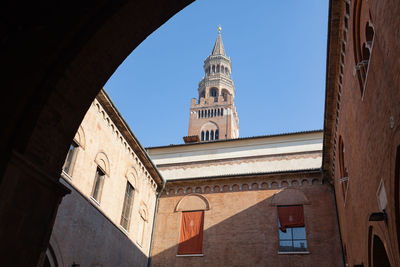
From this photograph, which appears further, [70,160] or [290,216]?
[290,216]

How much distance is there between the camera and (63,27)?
15.6ft

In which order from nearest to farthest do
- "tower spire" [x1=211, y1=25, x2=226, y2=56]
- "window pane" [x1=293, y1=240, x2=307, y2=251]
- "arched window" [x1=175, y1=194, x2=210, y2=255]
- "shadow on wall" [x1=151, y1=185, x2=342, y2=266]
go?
"shadow on wall" [x1=151, y1=185, x2=342, y2=266]
"window pane" [x1=293, y1=240, x2=307, y2=251]
"arched window" [x1=175, y1=194, x2=210, y2=255]
"tower spire" [x1=211, y1=25, x2=226, y2=56]

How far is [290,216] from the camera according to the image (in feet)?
51.5

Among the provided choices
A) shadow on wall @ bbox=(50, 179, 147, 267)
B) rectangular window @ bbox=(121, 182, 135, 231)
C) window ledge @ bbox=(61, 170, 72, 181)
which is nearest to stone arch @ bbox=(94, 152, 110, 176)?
shadow on wall @ bbox=(50, 179, 147, 267)

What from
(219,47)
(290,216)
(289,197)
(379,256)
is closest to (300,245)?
(290,216)

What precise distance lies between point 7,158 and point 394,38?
4477 mm

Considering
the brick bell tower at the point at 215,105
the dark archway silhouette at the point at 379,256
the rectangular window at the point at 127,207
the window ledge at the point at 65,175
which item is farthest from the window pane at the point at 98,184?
the brick bell tower at the point at 215,105

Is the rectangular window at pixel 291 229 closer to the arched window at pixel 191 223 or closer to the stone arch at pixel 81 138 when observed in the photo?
the arched window at pixel 191 223

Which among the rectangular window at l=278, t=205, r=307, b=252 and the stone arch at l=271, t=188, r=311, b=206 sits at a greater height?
the stone arch at l=271, t=188, r=311, b=206

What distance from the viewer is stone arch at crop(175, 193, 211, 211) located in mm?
16953

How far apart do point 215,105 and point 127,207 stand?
42.2 m

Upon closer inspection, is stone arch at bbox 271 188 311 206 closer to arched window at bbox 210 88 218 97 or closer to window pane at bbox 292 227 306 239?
window pane at bbox 292 227 306 239

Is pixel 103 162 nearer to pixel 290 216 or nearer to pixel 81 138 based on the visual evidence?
pixel 81 138

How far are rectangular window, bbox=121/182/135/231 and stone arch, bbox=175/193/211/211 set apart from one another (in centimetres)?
294
